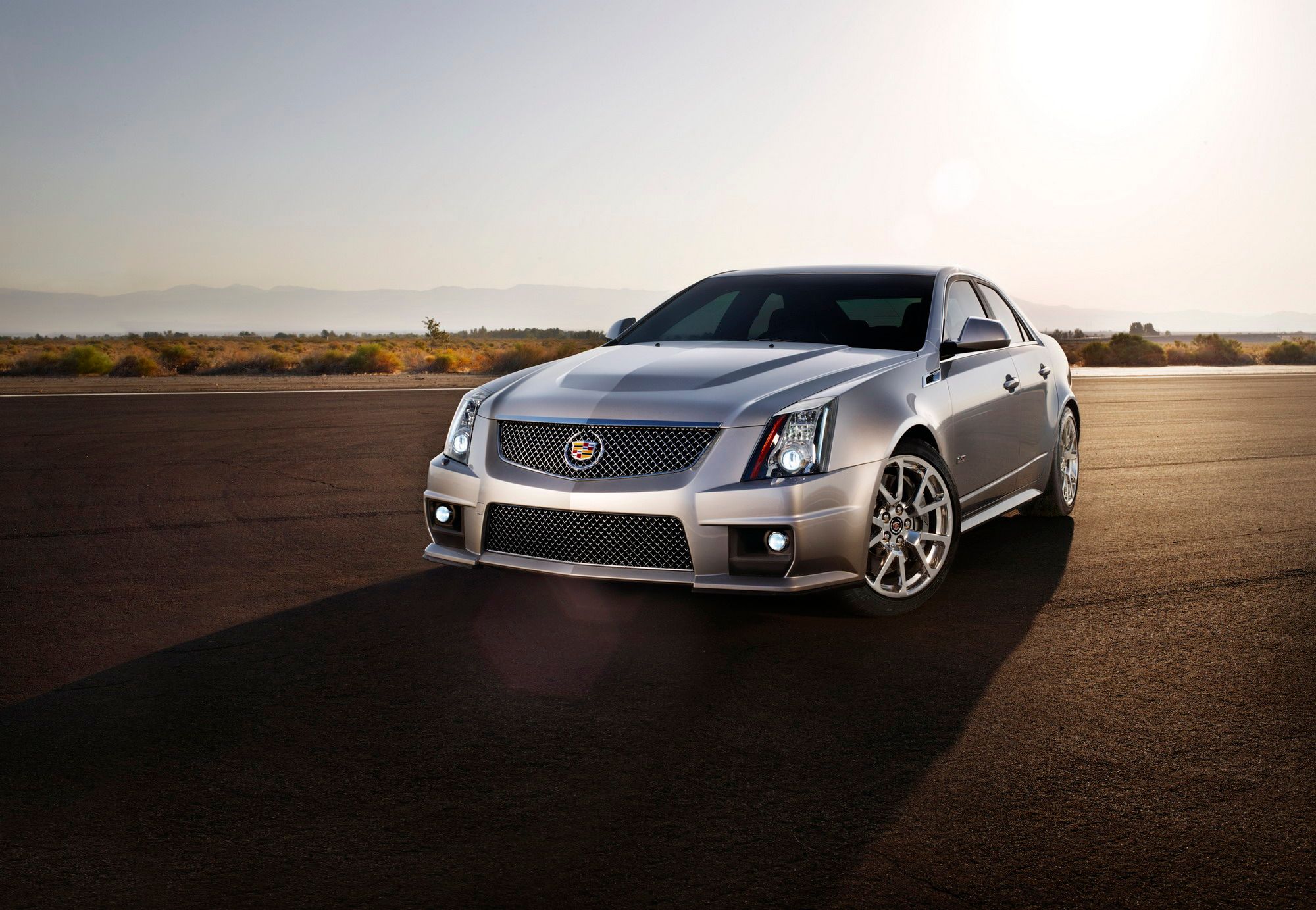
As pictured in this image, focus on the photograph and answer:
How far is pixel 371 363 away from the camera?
40031 millimetres

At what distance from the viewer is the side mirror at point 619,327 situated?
7312 millimetres

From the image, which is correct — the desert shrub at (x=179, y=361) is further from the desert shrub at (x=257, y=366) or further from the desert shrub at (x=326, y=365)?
the desert shrub at (x=326, y=365)

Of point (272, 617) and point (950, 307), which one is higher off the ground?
point (950, 307)

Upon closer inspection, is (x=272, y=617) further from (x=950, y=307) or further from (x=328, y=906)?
(x=950, y=307)

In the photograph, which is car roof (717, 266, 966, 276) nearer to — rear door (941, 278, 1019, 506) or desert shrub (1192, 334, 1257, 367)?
rear door (941, 278, 1019, 506)

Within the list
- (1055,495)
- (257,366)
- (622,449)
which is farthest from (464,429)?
(257,366)

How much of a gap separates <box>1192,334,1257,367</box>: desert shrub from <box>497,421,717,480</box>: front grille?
53914 mm

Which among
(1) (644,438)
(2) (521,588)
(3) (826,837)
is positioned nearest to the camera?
(3) (826,837)

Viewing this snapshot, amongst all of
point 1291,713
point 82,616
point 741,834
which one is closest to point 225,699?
point 82,616

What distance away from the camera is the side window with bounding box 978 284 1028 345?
7.71 meters

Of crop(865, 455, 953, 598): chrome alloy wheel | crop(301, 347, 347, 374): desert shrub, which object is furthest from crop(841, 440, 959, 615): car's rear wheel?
crop(301, 347, 347, 374): desert shrub

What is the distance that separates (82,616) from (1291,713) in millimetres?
5292

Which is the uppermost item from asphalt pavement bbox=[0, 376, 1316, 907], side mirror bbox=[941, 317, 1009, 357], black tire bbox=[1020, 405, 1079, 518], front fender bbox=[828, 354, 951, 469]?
side mirror bbox=[941, 317, 1009, 357]

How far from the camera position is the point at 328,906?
280cm
